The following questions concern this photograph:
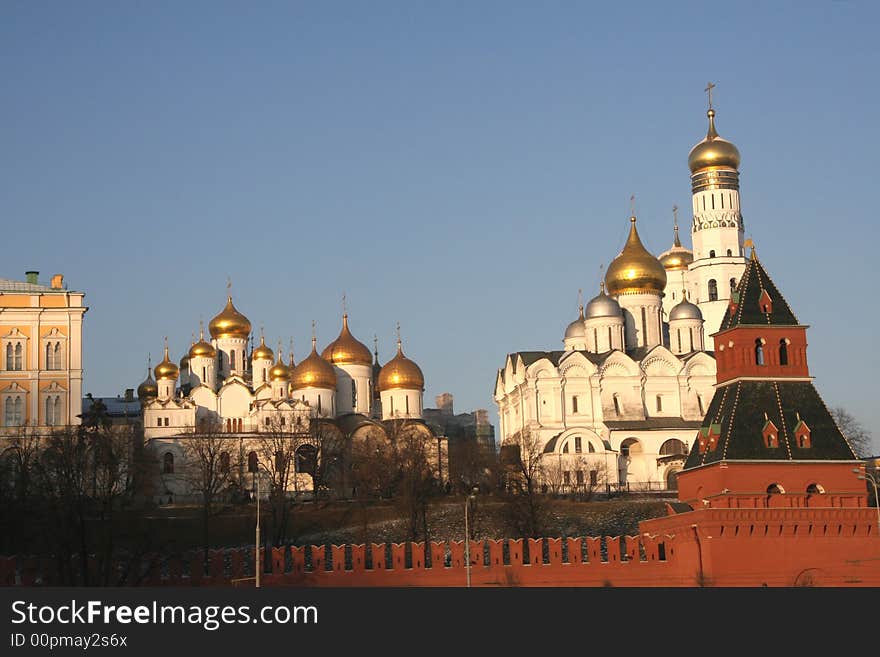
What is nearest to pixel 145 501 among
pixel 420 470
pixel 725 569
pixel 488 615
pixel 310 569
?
pixel 420 470

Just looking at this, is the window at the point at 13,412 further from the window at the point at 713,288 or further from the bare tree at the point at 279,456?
the window at the point at 713,288

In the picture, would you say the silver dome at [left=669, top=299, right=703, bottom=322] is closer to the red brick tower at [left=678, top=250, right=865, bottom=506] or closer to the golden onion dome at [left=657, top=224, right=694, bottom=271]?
the golden onion dome at [left=657, top=224, right=694, bottom=271]

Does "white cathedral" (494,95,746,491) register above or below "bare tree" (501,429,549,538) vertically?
above

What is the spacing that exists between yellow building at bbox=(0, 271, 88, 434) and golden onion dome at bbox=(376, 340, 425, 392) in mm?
16065

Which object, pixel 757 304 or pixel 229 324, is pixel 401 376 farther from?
pixel 757 304

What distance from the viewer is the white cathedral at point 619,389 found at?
81625 millimetres

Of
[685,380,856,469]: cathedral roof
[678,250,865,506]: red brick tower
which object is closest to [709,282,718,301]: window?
[678,250,865,506]: red brick tower

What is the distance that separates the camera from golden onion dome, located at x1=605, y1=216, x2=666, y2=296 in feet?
289

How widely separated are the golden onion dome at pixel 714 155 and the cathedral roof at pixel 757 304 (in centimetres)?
4258

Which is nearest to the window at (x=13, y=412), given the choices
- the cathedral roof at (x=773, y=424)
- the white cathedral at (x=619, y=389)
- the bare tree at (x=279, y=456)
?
the bare tree at (x=279, y=456)

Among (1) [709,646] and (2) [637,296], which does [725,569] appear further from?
(2) [637,296]

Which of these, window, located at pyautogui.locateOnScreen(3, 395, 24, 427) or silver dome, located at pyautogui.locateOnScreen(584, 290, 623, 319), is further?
silver dome, located at pyautogui.locateOnScreen(584, 290, 623, 319)

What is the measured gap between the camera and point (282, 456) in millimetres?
76438

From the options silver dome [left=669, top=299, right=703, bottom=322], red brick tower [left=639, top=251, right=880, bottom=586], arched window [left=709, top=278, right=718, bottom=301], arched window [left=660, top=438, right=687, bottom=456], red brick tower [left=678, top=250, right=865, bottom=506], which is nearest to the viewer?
red brick tower [left=639, top=251, right=880, bottom=586]
